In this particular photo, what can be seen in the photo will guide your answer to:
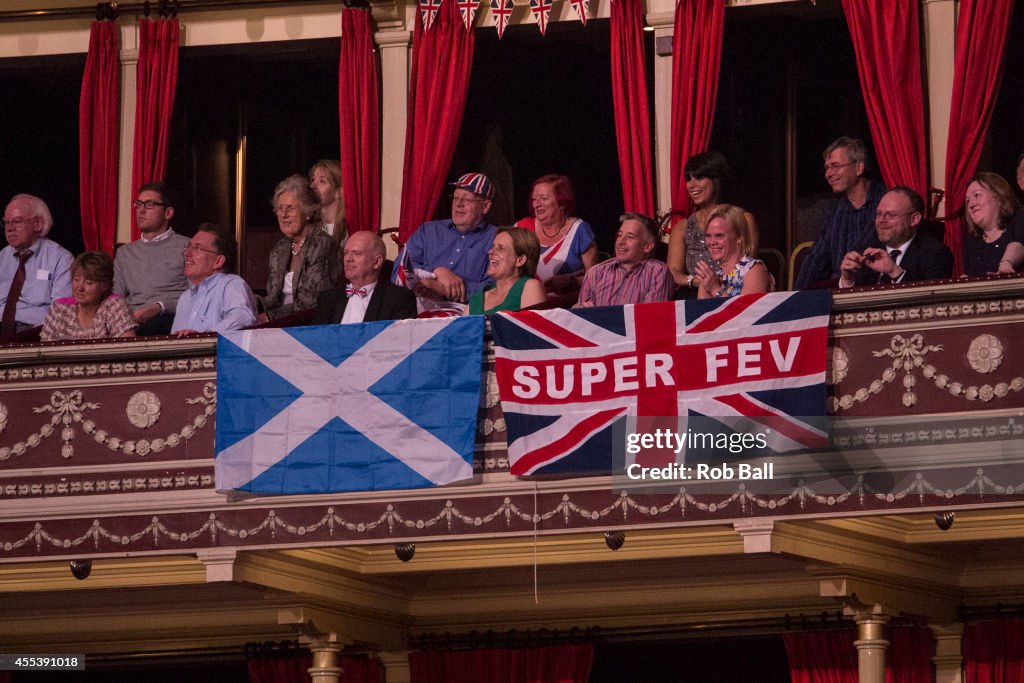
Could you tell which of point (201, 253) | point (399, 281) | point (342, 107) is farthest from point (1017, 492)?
point (342, 107)

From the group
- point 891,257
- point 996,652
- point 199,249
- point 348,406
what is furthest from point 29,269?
point 996,652

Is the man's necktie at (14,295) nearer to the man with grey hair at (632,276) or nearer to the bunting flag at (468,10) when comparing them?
the bunting flag at (468,10)

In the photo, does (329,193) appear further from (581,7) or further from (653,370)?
(653,370)

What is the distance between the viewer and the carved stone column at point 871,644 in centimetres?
930

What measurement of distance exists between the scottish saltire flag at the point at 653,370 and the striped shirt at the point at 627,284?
38cm

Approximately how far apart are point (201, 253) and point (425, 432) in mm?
1628

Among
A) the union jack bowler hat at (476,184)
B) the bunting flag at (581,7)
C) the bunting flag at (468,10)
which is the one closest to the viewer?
the union jack bowler hat at (476,184)

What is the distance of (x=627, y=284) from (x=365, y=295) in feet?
3.94

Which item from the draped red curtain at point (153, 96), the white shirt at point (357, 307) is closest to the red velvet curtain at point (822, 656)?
the white shirt at point (357, 307)

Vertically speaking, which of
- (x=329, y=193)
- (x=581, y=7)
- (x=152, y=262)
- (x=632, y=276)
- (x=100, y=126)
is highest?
(x=581, y=7)

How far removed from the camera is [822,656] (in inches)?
407

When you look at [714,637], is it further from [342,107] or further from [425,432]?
[342,107]

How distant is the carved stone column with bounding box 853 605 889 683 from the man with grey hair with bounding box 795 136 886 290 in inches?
61.6

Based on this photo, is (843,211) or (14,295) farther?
(14,295)
